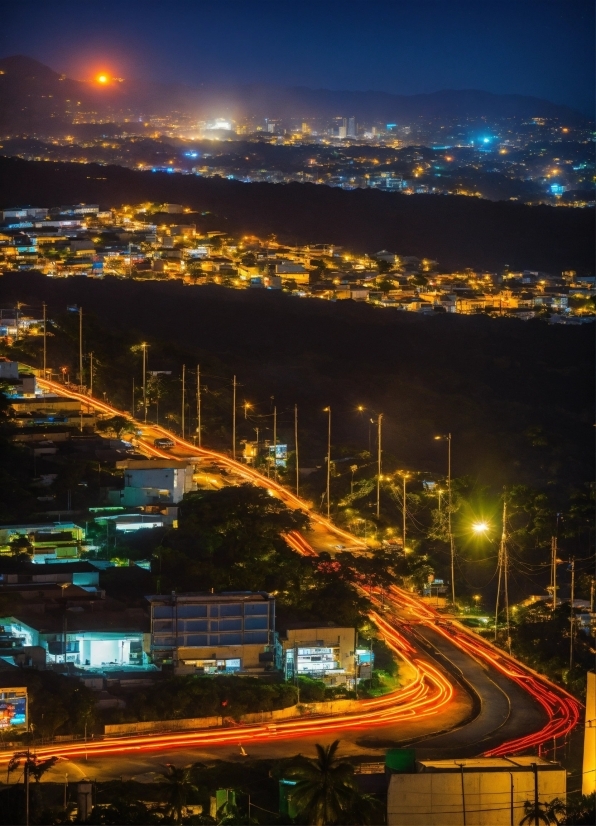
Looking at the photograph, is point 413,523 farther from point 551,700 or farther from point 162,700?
point 162,700

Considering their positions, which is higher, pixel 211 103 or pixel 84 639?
pixel 211 103

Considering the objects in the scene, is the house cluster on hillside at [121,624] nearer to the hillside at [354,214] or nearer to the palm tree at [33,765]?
the palm tree at [33,765]

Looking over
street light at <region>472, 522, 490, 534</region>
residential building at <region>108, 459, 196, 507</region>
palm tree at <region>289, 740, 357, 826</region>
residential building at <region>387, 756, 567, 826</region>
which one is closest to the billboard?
palm tree at <region>289, 740, 357, 826</region>

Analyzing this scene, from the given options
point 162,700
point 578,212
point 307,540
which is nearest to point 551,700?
point 162,700

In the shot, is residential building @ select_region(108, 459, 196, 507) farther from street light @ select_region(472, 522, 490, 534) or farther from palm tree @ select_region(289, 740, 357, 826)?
palm tree @ select_region(289, 740, 357, 826)

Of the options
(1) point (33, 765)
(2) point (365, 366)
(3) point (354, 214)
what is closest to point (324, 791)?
(1) point (33, 765)

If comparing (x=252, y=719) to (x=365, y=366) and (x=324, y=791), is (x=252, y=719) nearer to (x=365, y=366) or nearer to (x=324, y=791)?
(x=324, y=791)
